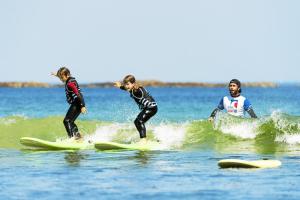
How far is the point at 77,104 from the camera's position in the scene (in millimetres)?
18906

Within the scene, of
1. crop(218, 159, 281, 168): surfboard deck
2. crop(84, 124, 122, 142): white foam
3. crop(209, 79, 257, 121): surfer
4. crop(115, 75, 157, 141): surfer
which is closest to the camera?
crop(218, 159, 281, 168): surfboard deck

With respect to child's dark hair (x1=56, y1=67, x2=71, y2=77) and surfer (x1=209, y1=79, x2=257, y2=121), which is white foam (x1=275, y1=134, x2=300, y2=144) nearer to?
surfer (x1=209, y1=79, x2=257, y2=121)

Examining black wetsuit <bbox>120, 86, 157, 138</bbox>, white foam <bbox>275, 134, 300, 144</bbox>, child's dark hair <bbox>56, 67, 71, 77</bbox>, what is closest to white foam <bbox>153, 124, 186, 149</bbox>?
black wetsuit <bbox>120, 86, 157, 138</bbox>

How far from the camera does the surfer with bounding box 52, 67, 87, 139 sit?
61.0ft

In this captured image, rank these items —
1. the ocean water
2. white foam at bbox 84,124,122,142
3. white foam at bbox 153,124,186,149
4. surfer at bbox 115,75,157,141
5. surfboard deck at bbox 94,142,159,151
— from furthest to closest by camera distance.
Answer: white foam at bbox 84,124,122,142 → white foam at bbox 153,124,186,149 → surfer at bbox 115,75,157,141 → surfboard deck at bbox 94,142,159,151 → the ocean water

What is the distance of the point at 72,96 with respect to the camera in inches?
740

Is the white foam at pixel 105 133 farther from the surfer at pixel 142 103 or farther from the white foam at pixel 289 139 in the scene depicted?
the white foam at pixel 289 139

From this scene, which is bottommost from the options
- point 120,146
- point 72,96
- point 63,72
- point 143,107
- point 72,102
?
point 120,146

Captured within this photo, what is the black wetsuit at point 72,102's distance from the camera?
732 inches

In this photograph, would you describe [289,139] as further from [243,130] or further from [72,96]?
[72,96]

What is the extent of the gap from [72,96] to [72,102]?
165 millimetres

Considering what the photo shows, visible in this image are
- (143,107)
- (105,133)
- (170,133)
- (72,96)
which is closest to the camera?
(143,107)

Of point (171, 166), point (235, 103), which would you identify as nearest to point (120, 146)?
point (235, 103)

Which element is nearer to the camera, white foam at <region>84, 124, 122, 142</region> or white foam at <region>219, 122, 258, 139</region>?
white foam at <region>219, 122, 258, 139</region>
